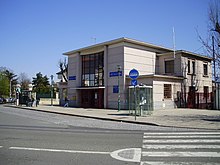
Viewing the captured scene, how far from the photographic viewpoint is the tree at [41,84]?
8122cm

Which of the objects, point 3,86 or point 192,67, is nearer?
point 192,67

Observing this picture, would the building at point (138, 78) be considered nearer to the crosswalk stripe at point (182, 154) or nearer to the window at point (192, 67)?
the window at point (192, 67)

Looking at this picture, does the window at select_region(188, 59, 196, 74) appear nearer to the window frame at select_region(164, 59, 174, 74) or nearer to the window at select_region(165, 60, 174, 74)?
the window at select_region(165, 60, 174, 74)

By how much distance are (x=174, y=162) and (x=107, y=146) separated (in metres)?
2.54

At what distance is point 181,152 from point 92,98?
84.7ft

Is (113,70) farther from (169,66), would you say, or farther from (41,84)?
(41,84)

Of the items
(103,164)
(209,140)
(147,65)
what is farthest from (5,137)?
(147,65)

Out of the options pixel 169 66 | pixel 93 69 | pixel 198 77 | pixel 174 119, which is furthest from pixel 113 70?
pixel 174 119

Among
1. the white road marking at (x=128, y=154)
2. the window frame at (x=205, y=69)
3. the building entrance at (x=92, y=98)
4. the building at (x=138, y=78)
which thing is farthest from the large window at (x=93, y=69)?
the white road marking at (x=128, y=154)

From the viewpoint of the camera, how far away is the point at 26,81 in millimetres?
99812

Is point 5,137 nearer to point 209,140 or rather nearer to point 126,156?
point 126,156

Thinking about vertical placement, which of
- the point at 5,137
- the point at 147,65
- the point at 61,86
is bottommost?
the point at 5,137

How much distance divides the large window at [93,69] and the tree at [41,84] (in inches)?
1922

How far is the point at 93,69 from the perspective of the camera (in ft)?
108
